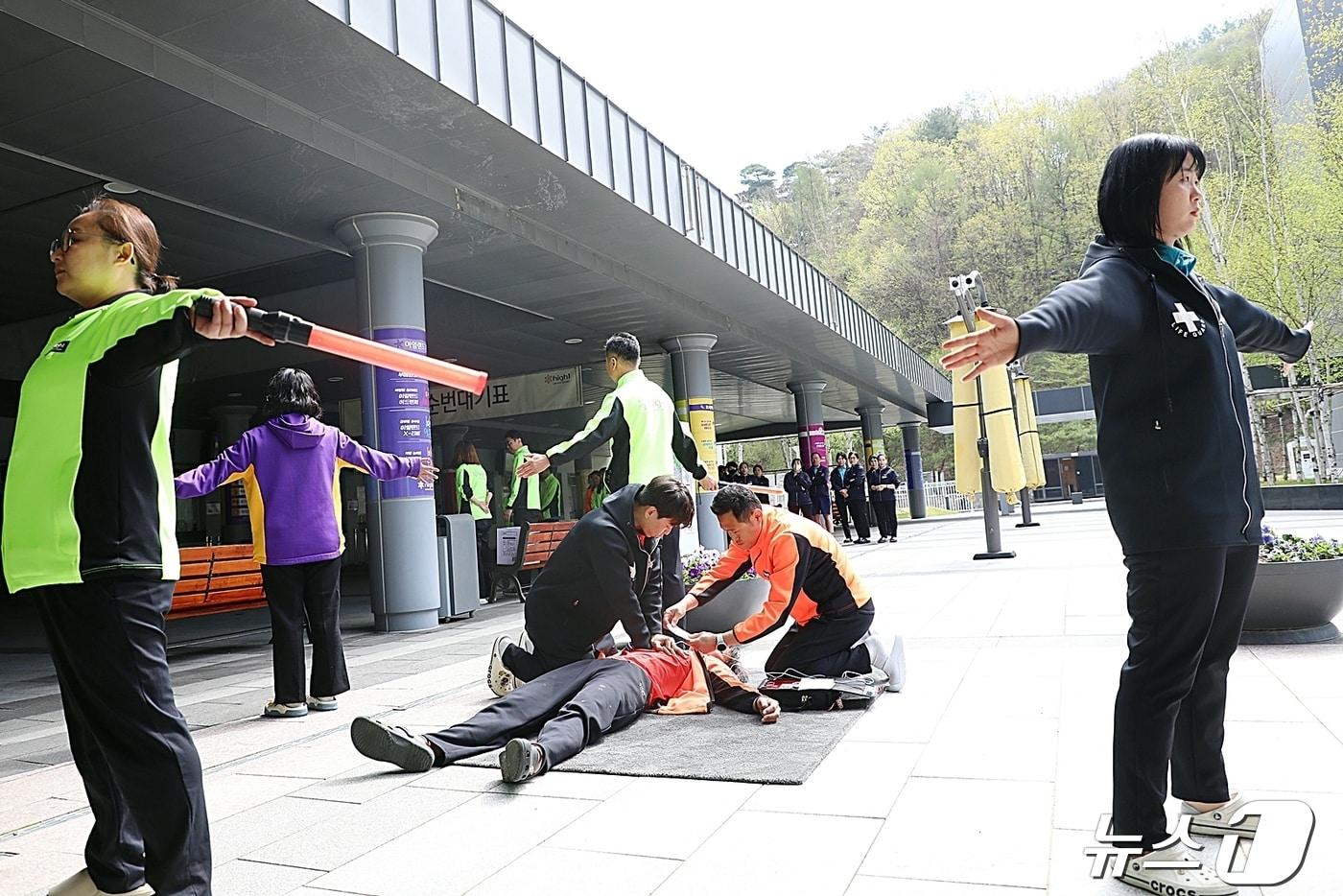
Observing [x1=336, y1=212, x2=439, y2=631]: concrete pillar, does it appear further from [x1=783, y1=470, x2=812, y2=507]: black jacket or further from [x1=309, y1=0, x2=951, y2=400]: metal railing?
[x1=783, y1=470, x2=812, y2=507]: black jacket

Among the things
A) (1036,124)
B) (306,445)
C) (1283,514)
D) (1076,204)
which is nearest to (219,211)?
(306,445)

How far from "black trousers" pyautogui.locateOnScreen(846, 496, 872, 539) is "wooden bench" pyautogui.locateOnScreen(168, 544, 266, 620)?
1454 centimetres

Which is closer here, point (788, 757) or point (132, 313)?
point (132, 313)

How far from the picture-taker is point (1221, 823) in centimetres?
257

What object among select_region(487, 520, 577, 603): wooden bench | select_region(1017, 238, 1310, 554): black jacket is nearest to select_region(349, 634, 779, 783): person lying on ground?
select_region(1017, 238, 1310, 554): black jacket

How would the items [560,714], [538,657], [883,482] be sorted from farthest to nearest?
1. [883,482]
2. [538,657]
3. [560,714]

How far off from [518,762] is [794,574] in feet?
5.80

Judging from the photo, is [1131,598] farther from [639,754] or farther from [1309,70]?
[1309,70]

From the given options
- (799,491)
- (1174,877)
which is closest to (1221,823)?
(1174,877)

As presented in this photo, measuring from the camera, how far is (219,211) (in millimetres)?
9430

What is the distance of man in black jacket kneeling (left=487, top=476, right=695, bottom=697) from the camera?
4711 millimetres

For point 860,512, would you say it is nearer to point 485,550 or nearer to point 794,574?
point 485,550

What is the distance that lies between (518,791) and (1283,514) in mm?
22013

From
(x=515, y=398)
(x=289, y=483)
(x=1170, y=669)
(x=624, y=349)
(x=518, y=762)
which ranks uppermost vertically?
(x=515, y=398)
